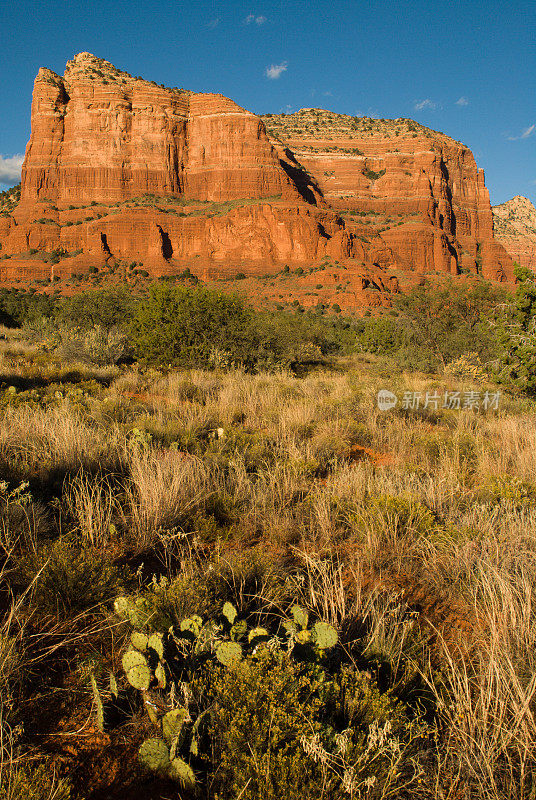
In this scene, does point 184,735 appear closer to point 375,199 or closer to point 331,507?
point 331,507

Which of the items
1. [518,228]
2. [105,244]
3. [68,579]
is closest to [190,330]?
[68,579]

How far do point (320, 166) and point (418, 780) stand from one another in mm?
99125

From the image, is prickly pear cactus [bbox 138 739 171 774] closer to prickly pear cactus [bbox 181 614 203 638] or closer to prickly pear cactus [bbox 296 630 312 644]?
prickly pear cactus [bbox 181 614 203 638]

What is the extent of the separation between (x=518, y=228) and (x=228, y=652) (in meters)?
134

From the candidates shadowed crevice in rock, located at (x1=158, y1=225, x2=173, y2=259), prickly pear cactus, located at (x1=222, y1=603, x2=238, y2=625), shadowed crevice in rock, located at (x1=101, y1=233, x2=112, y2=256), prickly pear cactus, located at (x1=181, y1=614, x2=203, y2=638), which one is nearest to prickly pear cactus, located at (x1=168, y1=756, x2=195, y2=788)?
prickly pear cactus, located at (x1=181, y1=614, x2=203, y2=638)

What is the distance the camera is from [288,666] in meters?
1.58

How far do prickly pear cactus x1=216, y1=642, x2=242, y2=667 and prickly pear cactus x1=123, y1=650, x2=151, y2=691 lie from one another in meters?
0.28

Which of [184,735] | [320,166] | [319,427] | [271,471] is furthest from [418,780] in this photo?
[320,166]

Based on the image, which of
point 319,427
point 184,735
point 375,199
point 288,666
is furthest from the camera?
point 375,199

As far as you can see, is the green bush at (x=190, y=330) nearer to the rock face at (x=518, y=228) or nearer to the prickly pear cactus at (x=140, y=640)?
the prickly pear cactus at (x=140, y=640)

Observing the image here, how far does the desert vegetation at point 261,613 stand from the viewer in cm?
139

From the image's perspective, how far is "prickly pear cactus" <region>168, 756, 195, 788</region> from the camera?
1.32 metres

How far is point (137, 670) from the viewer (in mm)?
1628

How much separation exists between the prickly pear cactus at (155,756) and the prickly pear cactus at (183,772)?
0.04 metres
